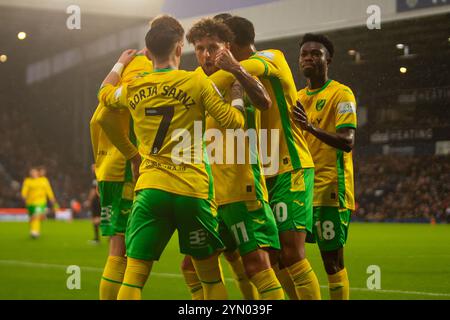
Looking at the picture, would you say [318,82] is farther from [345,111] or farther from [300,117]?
[300,117]

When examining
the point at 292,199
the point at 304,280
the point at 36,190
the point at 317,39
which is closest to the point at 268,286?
the point at 304,280

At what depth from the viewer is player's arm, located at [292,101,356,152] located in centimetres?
441

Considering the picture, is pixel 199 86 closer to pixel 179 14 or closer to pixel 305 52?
pixel 305 52

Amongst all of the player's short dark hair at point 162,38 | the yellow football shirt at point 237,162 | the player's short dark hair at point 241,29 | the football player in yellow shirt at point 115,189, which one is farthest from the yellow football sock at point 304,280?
the player's short dark hair at point 162,38

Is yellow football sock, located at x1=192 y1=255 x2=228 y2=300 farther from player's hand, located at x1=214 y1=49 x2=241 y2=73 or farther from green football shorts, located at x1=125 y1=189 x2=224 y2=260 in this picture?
player's hand, located at x1=214 y1=49 x2=241 y2=73

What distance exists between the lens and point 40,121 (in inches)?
979

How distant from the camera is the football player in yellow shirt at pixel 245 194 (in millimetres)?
4043

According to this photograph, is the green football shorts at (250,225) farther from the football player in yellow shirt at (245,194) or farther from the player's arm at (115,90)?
the player's arm at (115,90)

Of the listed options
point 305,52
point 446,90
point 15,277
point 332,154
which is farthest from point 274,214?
point 15,277

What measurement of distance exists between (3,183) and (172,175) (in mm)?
26902

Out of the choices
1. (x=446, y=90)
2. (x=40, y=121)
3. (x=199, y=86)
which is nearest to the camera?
(x=199, y=86)

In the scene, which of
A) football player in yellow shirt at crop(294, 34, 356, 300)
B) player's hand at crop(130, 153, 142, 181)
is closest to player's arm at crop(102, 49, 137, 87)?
player's hand at crop(130, 153, 142, 181)

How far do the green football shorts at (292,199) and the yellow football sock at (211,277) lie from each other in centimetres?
57

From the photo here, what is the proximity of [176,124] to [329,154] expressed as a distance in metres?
1.63
